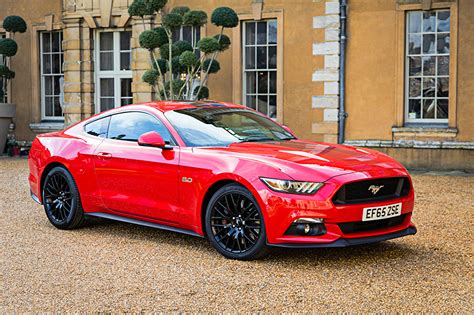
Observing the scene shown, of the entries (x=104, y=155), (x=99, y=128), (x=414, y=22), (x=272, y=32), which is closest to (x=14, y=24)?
(x=272, y=32)

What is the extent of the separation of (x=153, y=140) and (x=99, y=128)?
4.31 ft

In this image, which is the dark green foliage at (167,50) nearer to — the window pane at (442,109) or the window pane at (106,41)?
the window pane at (106,41)

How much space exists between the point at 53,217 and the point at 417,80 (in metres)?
9.95

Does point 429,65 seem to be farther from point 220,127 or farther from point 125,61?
point 220,127

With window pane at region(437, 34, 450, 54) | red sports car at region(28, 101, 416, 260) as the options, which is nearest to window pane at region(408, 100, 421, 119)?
window pane at region(437, 34, 450, 54)

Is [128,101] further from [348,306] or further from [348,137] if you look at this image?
[348,306]

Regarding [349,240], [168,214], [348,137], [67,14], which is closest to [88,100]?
[67,14]

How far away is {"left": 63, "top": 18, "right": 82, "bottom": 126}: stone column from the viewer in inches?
765

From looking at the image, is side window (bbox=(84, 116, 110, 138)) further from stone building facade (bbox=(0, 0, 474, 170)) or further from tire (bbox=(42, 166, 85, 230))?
stone building facade (bbox=(0, 0, 474, 170))

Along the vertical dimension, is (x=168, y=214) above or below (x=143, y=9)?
below

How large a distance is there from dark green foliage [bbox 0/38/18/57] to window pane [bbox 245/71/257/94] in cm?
595

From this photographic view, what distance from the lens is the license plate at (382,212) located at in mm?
6539

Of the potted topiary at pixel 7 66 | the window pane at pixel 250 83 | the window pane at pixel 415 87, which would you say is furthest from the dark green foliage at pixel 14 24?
the window pane at pixel 415 87

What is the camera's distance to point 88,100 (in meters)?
19.6
